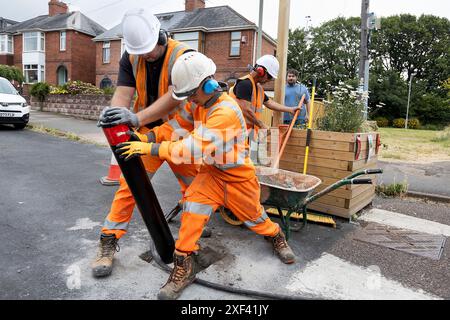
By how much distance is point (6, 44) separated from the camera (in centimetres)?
3306

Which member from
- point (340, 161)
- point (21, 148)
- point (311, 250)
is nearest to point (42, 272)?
point (311, 250)

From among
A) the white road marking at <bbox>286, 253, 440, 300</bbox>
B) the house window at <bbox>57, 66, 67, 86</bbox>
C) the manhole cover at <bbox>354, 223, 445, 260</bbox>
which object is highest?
the house window at <bbox>57, 66, 67, 86</bbox>

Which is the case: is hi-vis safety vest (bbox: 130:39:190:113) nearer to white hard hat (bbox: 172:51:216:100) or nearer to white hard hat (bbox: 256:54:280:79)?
white hard hat (bbox: 172:51:216:100)

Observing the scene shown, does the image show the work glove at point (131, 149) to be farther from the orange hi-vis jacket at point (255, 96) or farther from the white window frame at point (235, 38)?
the white window frame at point (235, 38)

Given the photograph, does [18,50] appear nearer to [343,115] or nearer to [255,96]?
[255,96]

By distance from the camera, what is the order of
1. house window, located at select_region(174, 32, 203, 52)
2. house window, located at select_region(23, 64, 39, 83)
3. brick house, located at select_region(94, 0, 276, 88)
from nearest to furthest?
brick house, located at select_region(94, 0, 276, 88) → house window, located at select_region(174, 32, 203, 52) → house window, located at select_region(23, 64, 39, 83)

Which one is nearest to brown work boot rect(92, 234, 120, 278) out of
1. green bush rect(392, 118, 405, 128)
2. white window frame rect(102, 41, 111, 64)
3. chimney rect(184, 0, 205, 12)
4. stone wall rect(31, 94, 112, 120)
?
stone wall rect(31, 94, 112, 120)

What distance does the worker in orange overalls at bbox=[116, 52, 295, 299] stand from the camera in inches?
94.7

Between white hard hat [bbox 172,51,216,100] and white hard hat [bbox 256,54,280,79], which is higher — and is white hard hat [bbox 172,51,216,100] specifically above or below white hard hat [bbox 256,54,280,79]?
below

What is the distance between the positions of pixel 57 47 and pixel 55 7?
210 inches

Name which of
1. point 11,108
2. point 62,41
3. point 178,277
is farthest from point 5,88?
point 62,41

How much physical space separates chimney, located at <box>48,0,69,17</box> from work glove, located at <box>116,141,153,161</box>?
3625 cm

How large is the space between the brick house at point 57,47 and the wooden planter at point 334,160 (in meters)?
29.4

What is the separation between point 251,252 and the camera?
326 centimetres
